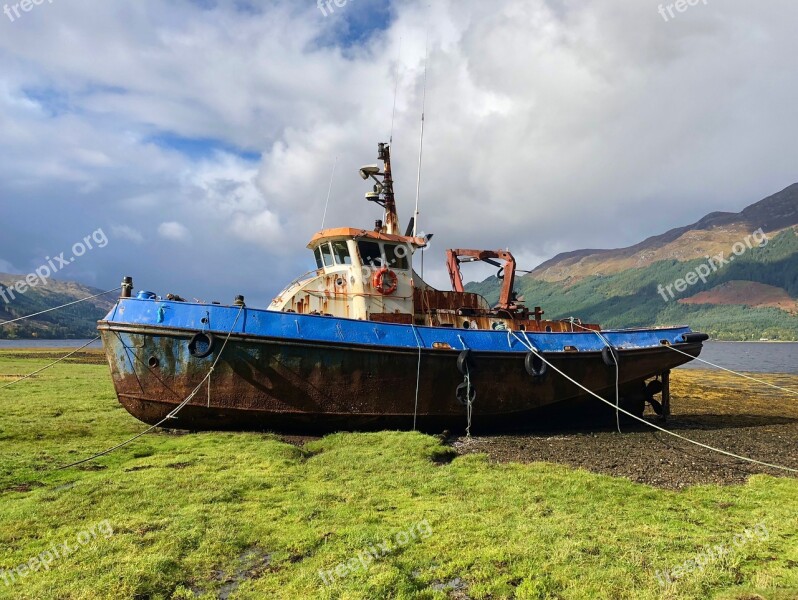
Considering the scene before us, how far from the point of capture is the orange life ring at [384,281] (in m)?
11.7

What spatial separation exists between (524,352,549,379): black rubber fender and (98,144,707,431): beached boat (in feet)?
0.13

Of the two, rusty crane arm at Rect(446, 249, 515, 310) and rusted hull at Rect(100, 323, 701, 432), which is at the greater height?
rusty crane arm at Rect(446, 249, 515, 310)

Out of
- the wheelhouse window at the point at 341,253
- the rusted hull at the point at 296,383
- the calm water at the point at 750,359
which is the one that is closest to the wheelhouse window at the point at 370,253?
the wheelhouse window at the point at 341,253

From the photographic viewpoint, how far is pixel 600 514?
221 inches

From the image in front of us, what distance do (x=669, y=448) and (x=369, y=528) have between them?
7182 mm

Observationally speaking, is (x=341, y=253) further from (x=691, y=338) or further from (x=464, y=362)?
(x=691, y=338)

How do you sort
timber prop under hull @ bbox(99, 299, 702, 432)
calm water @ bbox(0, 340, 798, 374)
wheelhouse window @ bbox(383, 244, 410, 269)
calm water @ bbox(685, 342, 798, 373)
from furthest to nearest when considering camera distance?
1. calm water @ bbox(0, 340, 798, 374)
2. calm water @ bbox(685, 342, 798, 373)
3. wheelhouse window @ bbox(383, 244, 410, 269)
4. timber prop under hull @ bbox(99, 299, 702, 432)

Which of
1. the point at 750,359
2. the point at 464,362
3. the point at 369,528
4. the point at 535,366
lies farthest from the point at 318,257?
the point at 750,359

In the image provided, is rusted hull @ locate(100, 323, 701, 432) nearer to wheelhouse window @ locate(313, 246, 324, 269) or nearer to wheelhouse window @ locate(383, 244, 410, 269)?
wheelhouse window @ locate(383, 244, 410, 269)

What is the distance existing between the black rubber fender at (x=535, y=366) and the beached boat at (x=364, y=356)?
0.13 feet

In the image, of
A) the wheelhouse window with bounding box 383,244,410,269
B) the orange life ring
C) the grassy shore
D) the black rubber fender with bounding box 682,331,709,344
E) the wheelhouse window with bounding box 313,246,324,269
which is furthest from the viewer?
the black rubber fender with bounding box 682,331,709,344

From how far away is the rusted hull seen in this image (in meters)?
9.52

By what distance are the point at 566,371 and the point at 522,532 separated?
7.34 m

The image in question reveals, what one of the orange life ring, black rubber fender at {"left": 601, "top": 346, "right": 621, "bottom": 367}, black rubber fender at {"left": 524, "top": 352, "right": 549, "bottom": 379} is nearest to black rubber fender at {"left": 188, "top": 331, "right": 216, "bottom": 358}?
the orange life ring
